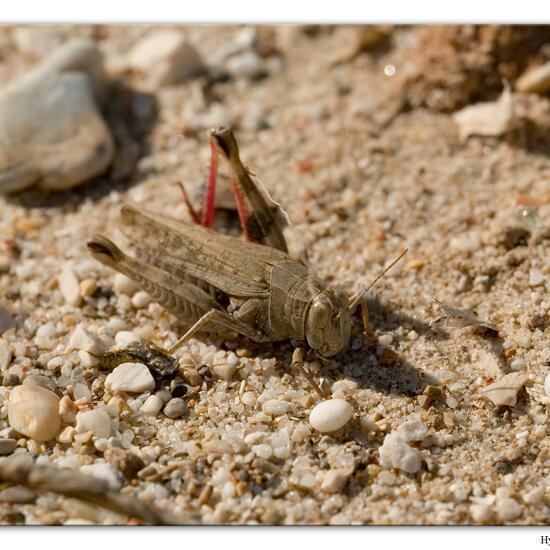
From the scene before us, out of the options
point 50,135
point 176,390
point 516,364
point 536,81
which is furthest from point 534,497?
point 50,135

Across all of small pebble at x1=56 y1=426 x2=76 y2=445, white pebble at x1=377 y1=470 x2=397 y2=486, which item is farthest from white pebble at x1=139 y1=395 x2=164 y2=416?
white pebble at x1=377 y1=470 x2=397 y2=486

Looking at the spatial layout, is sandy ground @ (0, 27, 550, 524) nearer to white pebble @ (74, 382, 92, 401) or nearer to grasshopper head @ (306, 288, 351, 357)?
white pebble @ (74, 382, 92, 401)

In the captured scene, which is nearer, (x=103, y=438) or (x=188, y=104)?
(x=103, y=438)

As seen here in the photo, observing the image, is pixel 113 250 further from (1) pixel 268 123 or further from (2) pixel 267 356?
(1) pixel 268 123

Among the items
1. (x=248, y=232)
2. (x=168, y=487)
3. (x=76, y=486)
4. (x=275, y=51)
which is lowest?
(x=168, y=487)

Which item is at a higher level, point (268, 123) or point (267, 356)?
point (268, 123)

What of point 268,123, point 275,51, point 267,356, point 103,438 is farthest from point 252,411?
point 275,51
